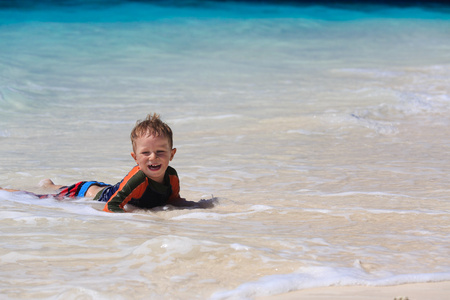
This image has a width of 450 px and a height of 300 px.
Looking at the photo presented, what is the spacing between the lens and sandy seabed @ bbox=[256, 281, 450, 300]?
2.30 metres

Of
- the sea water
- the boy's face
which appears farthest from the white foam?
the boy's face

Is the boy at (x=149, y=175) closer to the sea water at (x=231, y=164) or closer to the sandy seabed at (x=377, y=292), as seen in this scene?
the sea water at (x=231, y=164)

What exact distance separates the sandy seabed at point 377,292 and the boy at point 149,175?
4.88 feet

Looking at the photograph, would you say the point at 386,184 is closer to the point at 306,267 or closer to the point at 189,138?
the point at 306,267

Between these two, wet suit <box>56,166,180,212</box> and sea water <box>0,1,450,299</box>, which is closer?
sea water <box>0,1,450,299</box>

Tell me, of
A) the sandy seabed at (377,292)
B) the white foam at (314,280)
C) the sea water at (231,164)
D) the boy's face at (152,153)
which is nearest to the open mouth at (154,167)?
the boy's face at (152,153)

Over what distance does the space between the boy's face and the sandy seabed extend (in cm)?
147

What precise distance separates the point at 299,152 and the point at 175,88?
4.10 m

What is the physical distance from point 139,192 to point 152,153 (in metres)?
0.26

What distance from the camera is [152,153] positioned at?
3600 millimetres

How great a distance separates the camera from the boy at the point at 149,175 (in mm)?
3607

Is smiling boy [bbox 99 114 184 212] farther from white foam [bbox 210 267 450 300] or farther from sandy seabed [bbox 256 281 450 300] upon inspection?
sandy seabed [bbox 256 281 450 300]

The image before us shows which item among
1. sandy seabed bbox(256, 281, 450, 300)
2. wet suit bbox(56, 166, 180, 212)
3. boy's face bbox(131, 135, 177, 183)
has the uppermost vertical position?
boy's face bbox(131, 135, 177, 183)

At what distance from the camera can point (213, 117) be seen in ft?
23.2
